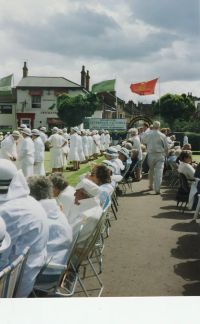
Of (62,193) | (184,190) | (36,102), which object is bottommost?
(184,190)

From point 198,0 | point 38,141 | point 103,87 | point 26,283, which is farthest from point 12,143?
point 26,283

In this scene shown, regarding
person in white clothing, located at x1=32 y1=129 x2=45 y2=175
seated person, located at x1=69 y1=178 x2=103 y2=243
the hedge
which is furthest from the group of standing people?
seated person, located at x1=69 y1=178 x2=103 y2=243

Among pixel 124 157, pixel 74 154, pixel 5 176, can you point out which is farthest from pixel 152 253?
pixel 74 154

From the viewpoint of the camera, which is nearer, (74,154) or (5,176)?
(5,176)

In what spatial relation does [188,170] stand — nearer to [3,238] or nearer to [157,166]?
[157,166]

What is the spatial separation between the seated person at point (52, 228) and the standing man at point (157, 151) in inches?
263

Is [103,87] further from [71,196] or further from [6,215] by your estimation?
[6,215]

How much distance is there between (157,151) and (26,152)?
2.58 metres

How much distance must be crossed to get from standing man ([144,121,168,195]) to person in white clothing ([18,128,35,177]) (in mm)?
2276

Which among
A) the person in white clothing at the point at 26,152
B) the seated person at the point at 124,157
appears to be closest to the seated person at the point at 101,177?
the seated person at the point at 124,157

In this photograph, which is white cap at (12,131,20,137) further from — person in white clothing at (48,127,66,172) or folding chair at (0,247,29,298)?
folding chair at (0,247,29,298)

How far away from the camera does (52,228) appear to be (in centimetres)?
366

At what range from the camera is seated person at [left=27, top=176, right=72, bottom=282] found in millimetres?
3574

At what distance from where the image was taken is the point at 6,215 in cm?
309
